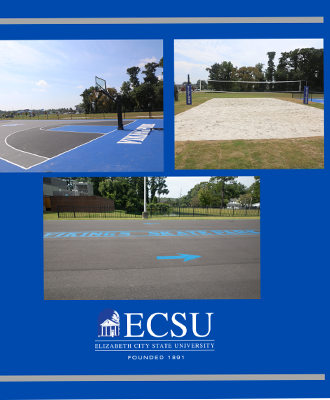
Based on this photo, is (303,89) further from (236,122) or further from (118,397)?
(118,397)

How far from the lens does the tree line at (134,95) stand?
12.6 feet

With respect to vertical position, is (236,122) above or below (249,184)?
above

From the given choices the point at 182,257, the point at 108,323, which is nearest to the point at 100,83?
the point at 182,257

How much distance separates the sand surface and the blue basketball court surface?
541 mm

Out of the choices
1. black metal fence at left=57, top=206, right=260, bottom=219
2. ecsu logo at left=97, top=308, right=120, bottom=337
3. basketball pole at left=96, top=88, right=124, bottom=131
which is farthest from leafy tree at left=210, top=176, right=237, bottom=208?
ecsu logo at left=97, top=308, right=120, bottom=337

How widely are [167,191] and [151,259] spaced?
172cm

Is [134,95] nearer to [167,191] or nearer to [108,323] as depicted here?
[167,191]

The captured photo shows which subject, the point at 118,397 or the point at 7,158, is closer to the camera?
the point at 118,397

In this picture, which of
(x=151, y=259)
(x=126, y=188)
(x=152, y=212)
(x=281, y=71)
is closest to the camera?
(x=281, y=71)

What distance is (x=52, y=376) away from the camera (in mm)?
3514

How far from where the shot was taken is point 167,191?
3998 mm

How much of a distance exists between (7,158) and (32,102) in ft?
3.59
